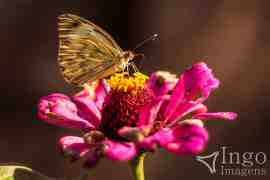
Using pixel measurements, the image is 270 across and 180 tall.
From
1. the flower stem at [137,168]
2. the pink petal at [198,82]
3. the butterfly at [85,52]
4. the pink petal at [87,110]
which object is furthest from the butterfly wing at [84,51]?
the flower stem at [137,168]

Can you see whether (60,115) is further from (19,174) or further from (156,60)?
(156,60)

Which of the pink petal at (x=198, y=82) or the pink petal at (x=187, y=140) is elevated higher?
the pink petal at (x=198, y=82)

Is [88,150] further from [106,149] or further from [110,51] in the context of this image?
[110,51]

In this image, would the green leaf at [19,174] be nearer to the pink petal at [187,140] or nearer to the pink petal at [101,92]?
the pink petal at [187,140]

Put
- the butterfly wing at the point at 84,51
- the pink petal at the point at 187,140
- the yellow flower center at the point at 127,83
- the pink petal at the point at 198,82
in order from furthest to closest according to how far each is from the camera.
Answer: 1. the butterfly wing at the point at 84,51
2. the yellow flower center at the point at 127,83
3. the pink petal at the point at 198,82
4. the pink petal at the point at 187,140

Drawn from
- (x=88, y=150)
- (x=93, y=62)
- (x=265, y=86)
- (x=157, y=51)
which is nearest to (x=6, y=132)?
(x=157, y=51)

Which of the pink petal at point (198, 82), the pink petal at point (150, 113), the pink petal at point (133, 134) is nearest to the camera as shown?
the pink petal at point (133, 134)

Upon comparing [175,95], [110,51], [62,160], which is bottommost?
[62,160]
